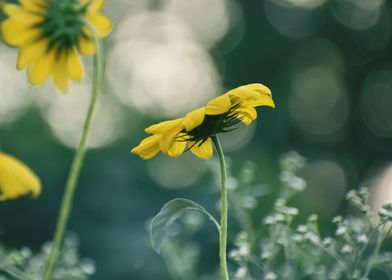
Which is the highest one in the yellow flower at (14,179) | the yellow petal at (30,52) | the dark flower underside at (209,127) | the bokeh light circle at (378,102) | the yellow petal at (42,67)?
the yellow petal at (30,52)

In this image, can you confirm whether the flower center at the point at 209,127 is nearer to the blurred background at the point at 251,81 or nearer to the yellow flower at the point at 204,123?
the yellow flower at the point at 204,123

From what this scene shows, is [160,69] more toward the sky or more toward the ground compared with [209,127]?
more toward the ground

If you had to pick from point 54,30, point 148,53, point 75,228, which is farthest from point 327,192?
point 54,30

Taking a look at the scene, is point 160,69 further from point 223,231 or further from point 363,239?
point 223,231

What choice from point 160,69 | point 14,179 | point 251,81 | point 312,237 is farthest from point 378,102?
point 14,179

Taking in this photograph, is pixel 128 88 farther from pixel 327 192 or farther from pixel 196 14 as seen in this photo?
pixel 327 192

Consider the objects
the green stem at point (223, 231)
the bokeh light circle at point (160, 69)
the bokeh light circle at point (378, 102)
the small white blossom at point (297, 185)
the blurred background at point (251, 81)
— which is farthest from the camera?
the bokeh light circle at point (378, 102)

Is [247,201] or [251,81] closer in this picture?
[247,201]

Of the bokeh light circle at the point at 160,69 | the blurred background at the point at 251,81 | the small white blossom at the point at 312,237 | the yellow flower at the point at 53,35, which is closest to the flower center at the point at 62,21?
the yellow flower at the point at 53,35
